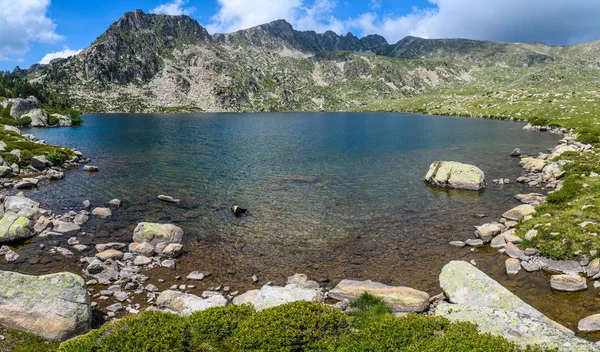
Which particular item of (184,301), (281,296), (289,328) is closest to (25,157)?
(184,301)

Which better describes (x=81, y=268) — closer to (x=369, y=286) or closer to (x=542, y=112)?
(x=369, y=286)

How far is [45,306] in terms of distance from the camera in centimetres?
1639

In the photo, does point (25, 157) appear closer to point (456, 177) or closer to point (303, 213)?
point (303, 213)

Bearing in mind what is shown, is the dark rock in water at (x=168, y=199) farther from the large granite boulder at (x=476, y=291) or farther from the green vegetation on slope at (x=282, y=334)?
the large granite boulder at (x=476, y=291)

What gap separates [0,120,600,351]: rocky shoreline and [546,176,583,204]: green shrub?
3.36 m

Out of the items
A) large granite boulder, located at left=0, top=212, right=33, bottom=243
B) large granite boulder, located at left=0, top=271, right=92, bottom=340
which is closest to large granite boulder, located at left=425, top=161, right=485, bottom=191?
large granite boulder, located at left=0, top=271, right=92, bottom=340

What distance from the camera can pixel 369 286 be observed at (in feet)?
71.3

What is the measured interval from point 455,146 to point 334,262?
74.4m

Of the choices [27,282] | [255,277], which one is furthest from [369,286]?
[27,282]

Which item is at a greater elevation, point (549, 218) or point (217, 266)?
point (549, 218)

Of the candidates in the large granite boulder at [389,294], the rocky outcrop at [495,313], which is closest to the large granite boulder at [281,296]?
the large granite boulder at [389,294]

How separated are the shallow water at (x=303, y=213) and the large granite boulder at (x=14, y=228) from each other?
88.0 inches

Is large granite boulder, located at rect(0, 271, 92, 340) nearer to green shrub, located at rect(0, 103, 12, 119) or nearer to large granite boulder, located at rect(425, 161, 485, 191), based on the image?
large granite boulder, located at rect(425, 161, 485, 191)

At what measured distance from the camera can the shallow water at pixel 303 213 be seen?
25.5 m
